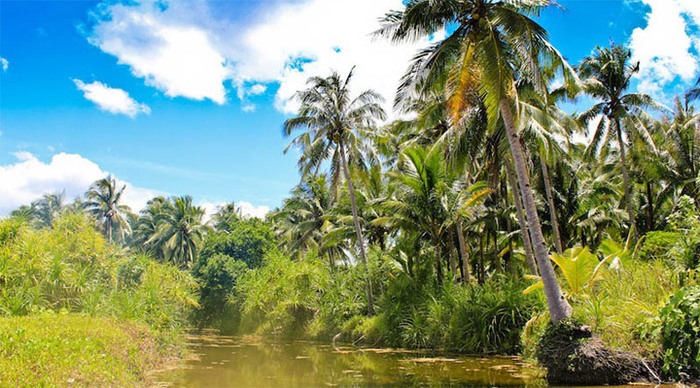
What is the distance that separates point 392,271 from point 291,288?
258 inches

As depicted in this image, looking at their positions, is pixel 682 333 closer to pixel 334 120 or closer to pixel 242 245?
pixel 334 120

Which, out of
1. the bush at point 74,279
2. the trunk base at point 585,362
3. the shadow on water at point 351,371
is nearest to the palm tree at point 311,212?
the bush at point 74,279

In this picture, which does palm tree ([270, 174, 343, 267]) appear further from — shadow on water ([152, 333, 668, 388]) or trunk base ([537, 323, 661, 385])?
trunk base ([537, 323, 661, 385])

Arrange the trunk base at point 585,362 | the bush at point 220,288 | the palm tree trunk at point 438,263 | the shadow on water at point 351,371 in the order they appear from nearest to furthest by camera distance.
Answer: the trunk base at point 585,362
the shadow on water at point 351,371
the palm tree trunk at point 438,263
the bush at point 220,288

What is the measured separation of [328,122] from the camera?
22.3m

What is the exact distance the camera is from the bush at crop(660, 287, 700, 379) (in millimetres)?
7137

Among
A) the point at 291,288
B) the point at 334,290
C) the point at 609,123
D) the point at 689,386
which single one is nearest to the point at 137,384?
the point at 689,386

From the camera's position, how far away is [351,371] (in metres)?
12.1

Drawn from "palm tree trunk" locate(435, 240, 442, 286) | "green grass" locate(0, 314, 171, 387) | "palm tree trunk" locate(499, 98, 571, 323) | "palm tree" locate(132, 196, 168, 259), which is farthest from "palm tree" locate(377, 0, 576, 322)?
"palm tree" locate(132, 196, 168, 259)

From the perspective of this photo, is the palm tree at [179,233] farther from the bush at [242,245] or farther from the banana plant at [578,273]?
the banana plant at [578,273]

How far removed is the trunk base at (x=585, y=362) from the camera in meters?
8.61

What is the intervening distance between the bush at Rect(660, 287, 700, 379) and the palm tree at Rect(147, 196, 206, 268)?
3970cm

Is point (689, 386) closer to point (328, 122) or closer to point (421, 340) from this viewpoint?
point (421, 340)

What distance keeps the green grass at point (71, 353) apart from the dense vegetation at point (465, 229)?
220cm
